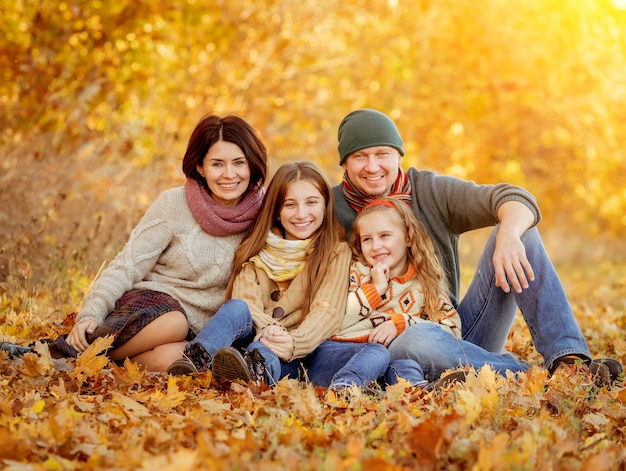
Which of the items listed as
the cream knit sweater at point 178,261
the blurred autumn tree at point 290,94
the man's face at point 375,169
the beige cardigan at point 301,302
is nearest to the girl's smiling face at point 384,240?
the beige cardigan at point 301,302

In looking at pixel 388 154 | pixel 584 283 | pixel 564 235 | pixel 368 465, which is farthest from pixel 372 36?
pixel 368 465

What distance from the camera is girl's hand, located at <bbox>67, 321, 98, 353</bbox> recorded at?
3672 mm

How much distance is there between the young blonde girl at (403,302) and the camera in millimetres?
3633

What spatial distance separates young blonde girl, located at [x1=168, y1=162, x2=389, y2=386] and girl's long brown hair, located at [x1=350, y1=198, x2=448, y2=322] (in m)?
0.19

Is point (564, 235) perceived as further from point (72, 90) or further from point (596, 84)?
point (72, 90)

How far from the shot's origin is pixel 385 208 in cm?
412

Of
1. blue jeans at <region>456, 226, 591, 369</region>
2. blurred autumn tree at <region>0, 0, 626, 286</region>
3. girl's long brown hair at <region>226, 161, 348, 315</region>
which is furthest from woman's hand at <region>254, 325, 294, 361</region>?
blurred autumn tree at <region>0, 0, 626, 286</region>

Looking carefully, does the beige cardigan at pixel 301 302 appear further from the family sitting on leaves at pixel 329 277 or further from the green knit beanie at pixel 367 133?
the green knit beanie at pixel 367 133

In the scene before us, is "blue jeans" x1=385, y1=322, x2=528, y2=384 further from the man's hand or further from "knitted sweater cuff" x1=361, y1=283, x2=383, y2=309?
the man's hand

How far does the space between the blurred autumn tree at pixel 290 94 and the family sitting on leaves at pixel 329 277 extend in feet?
3.83

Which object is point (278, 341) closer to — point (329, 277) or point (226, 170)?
point (329, 277)

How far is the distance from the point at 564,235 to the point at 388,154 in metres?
12.1

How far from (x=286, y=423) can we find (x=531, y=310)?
5.38 feet

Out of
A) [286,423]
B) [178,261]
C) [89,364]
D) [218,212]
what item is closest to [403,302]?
[218,212]
